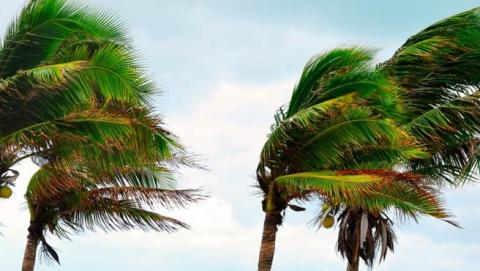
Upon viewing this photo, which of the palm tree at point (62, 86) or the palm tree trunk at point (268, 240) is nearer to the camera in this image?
the palm tree at point (62, 86)

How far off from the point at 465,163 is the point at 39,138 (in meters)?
12.6

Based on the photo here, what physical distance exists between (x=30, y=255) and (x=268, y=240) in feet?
21.0

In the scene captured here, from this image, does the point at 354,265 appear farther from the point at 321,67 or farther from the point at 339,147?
the point at 321,67

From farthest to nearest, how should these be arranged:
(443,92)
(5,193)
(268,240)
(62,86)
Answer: (443,92) < (268,240) < (5,193) < (62,86)

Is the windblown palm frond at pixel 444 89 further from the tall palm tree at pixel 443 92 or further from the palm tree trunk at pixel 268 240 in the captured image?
the palm tree trunk at pixel 268 240

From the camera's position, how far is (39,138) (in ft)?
53.9

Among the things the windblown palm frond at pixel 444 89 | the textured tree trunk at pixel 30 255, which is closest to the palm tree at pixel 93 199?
the textured tree trunk at pixel 30 255

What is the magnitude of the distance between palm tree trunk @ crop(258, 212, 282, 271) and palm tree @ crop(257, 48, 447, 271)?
2 centimetres

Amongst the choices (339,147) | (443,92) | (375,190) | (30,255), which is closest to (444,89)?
(443,92)

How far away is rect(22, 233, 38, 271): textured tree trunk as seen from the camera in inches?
893

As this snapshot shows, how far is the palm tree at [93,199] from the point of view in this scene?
67.4 ft

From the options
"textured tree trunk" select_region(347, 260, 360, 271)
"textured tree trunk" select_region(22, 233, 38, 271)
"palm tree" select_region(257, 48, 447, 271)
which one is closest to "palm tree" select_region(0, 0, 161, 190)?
"palm tree" select_region(257, 48, 447, 271)

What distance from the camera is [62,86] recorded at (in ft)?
51.3

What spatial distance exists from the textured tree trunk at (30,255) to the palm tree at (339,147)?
6.21 metres
